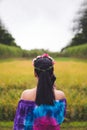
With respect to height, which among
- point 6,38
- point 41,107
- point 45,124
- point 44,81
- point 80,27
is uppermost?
point 80,27

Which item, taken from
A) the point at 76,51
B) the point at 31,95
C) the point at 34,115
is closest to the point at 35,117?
the point at 34,115

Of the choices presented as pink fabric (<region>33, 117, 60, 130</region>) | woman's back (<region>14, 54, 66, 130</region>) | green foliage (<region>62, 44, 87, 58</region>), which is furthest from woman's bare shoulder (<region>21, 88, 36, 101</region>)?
green foliage (<region>62, 44, 87, 58</region>)

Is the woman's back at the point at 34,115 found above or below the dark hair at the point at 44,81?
below

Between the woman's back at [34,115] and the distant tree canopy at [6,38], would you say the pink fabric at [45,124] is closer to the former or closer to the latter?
the woman's back at [34,115]

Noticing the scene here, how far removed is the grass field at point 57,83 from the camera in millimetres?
5867

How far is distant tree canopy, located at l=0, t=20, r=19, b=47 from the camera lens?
607 cm

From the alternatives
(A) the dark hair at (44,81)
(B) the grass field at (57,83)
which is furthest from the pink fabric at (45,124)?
(B) the grass field at (57,83)

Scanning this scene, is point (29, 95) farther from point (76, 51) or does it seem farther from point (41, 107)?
point (76, 51)

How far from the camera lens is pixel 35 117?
266 centimetres

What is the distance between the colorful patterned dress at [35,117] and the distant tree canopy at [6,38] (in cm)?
348

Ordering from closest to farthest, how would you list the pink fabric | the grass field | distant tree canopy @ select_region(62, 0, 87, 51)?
the pink fabric
the grass field
distant tree canopy @ select_region(62, 0, 87, 51)

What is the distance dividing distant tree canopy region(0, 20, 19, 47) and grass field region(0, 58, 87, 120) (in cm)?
29

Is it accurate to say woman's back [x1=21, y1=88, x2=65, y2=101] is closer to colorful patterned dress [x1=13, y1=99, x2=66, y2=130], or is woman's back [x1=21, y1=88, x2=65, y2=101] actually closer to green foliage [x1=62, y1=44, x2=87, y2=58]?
colorful patterned dress [x1=13, y1=99, x2=66, y2=130]

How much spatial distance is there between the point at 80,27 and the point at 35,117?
359cm
